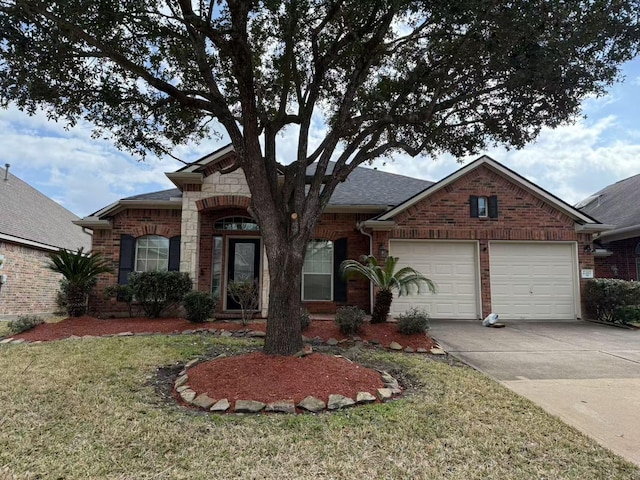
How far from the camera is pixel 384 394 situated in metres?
4.73

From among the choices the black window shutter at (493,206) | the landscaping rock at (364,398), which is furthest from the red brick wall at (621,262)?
the landscaping rock at (364,398)

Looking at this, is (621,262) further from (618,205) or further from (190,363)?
(190,363)

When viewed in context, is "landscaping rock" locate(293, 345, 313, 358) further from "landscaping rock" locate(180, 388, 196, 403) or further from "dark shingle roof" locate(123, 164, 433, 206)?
"dark shingle roof" locate(123, 164, 433, 206)

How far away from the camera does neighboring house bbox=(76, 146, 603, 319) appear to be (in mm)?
11133

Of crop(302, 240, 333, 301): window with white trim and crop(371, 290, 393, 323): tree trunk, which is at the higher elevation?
crop(302, 240, 333, 301): window with white trim

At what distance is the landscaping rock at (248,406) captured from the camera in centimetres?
420

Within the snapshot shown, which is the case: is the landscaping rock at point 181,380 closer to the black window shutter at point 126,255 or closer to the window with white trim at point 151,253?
the window with white trim at point 151,253

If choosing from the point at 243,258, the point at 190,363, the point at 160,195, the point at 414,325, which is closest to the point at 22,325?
the point at 160,195

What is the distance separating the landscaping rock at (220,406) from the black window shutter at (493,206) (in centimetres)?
952

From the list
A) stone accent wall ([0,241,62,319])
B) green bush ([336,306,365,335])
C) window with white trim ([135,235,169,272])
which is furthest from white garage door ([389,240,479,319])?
stone accent wall ([0,241,62,319])

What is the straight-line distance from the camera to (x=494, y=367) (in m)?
6.23

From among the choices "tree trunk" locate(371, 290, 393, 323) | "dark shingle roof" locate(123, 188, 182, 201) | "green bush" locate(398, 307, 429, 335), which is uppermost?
"dark shingle roof" locate(123, 188, 182, 201)

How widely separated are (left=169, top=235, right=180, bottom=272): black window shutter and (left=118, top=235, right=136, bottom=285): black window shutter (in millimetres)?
1093

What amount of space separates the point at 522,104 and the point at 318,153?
3715 millimetres
